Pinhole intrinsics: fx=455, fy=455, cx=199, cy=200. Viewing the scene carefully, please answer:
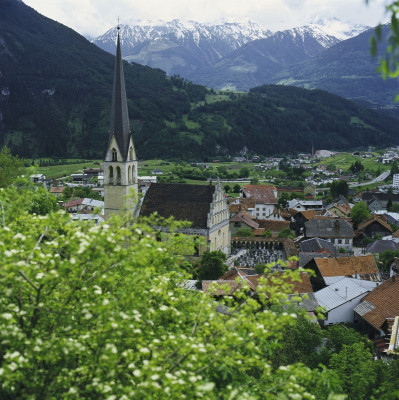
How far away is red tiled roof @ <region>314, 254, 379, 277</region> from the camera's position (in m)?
46.9

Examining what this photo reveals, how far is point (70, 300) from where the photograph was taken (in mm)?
9680

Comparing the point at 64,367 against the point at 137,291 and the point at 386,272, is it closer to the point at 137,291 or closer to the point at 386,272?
the point at 137,291

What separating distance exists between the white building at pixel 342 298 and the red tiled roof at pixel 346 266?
5046mm

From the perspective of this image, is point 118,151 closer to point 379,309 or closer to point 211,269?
point 211,269

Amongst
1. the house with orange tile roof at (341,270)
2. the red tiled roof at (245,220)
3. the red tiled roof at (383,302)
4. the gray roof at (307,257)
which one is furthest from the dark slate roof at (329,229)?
the red tiled roof at (383,302)

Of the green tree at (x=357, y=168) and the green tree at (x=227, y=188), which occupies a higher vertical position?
the green tree at (x=357, y=168)

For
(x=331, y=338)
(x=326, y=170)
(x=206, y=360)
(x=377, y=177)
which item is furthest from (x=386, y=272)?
(x=326, y=170)

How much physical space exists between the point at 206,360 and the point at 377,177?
584ft

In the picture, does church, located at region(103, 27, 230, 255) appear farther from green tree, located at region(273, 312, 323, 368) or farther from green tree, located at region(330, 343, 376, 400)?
green tree, located at region(330, 343, 376, 400)

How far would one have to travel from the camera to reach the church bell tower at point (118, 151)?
49875 millimetres

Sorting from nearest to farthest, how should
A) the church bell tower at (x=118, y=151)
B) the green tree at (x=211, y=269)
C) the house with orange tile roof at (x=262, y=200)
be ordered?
the green tree at (x=211, y=269) < the church bell tower at (x=118, y=151) < the house with orange tile roof at (x=262, y=200)

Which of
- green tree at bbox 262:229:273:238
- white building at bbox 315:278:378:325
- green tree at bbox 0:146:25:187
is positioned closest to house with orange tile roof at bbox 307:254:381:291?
white building at bbox 315:278:378:325

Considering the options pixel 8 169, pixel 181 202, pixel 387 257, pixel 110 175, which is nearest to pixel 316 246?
pixel 387 257

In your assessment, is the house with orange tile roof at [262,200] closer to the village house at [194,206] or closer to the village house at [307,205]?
the village house at [307,205]
